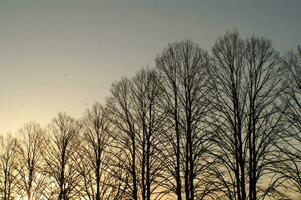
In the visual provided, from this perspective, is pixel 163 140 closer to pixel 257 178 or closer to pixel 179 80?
pixel 179 80

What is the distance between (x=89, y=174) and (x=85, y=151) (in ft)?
6.42

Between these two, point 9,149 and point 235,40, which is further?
point 9,149

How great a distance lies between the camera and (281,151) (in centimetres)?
2089

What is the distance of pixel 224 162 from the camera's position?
21.3m

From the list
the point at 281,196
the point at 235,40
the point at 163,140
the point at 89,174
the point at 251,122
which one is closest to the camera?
the point at 281,196

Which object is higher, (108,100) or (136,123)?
(108,100)

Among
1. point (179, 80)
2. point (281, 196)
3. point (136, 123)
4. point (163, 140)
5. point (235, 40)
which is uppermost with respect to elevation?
point (235, 40)

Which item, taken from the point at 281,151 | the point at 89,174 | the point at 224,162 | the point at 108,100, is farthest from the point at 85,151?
the point at 281,151

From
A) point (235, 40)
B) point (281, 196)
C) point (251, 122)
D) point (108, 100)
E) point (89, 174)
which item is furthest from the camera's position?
point (89, 174)

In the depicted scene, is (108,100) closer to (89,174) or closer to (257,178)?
(89,174)

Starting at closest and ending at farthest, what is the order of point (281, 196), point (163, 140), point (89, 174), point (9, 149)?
1. point (281, 196)
2. point (163, 140)
3. point (89, 174)
4. point (9, 149)

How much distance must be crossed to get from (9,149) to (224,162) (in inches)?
1040

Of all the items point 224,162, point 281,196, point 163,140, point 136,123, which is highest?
point 136,123

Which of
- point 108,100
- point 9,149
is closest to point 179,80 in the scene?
point 108,100
